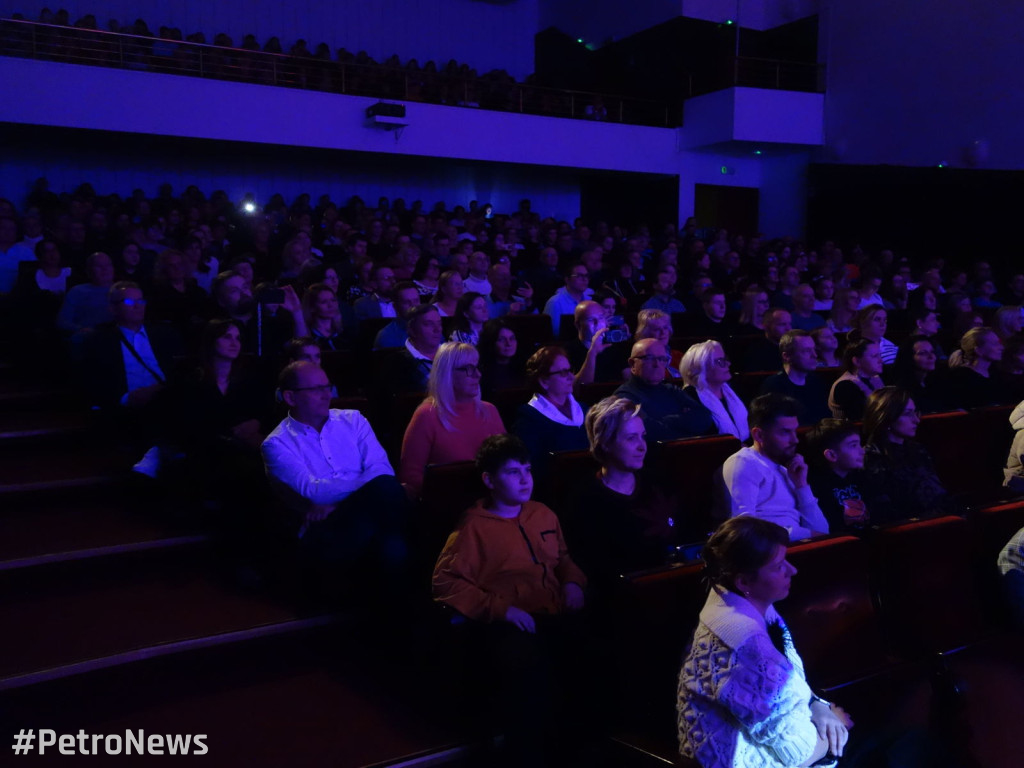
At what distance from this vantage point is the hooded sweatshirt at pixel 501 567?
4.59ft

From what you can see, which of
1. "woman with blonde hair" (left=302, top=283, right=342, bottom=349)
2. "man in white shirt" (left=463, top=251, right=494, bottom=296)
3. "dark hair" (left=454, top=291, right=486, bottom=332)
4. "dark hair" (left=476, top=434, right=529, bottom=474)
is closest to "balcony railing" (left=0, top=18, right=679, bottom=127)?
"man in white shirt" (left=463, top=251, right=494, bottom=296)

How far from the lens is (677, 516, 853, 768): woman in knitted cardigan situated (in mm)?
1021

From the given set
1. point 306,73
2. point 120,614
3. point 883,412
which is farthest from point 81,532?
point 306,73

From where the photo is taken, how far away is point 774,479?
1.70 metres

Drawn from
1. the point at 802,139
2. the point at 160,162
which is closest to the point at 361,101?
the point at 160,162

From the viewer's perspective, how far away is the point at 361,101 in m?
5.89

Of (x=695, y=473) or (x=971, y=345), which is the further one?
(x=971, y=345)

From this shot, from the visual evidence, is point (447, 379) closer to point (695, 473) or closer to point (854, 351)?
point (695, 473)

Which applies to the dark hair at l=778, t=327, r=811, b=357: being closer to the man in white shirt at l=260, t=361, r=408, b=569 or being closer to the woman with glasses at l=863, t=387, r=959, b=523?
the woman with glasses at l=863, t=387, r=959, b=523

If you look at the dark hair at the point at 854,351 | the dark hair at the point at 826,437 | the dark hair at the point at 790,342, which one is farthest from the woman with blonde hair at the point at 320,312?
the dark hair at the point at 854,351

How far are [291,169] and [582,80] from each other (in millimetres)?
3102

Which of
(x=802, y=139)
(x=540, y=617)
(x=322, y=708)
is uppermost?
(x=802, y=139)

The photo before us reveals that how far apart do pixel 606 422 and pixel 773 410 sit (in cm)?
40

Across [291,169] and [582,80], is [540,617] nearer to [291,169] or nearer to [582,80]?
[291,169]
